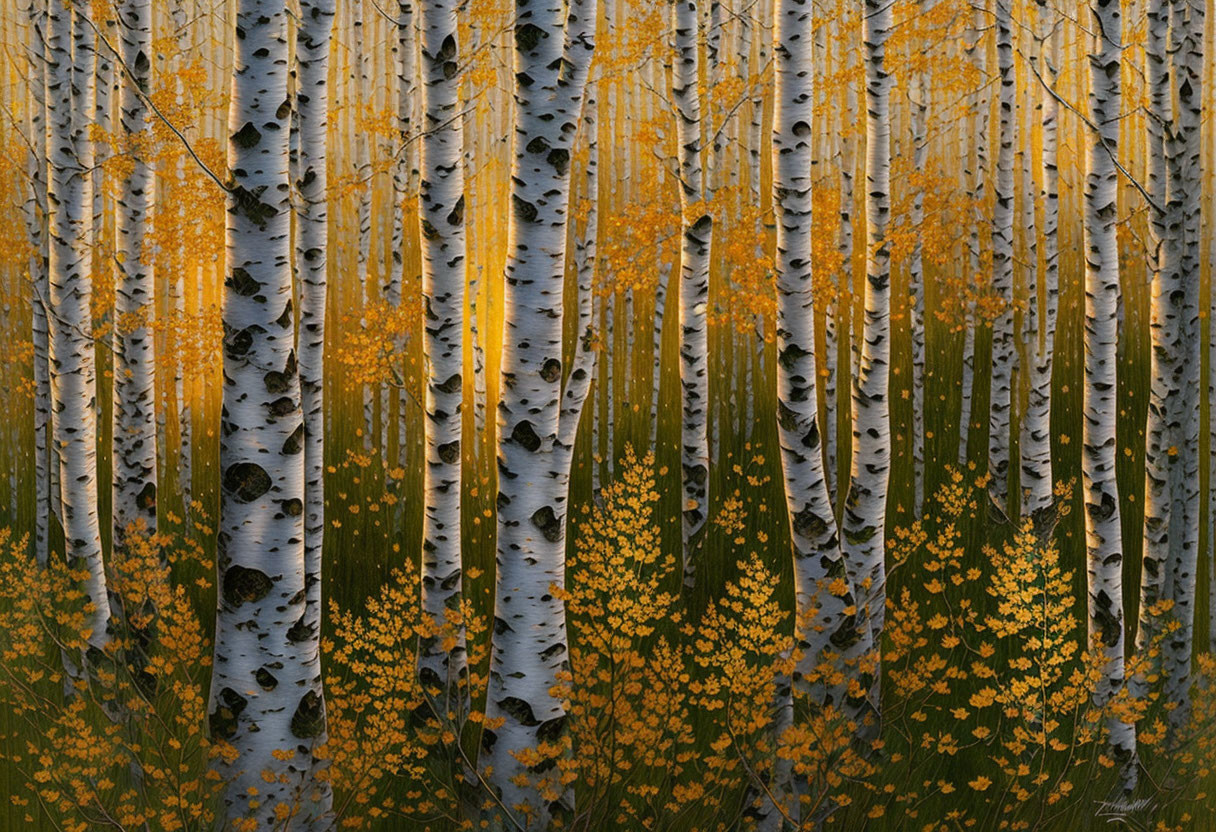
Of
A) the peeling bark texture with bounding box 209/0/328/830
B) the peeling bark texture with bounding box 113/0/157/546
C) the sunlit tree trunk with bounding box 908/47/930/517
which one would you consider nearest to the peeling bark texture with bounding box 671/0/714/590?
the sunlit tree trunk with bounding box 908/47/930/517

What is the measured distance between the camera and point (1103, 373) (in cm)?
630

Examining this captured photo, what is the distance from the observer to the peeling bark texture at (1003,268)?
939 cm

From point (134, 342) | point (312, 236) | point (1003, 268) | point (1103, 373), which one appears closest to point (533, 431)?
point (312, 236)

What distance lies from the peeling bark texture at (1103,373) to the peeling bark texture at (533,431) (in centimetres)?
321

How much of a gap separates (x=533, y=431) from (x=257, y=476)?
1.30 meters

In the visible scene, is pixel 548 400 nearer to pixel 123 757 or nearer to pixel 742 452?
pixel 123 757

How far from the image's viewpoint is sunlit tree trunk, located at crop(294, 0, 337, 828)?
19.9 feet

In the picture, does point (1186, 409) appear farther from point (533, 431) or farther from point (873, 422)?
point (533, 431)

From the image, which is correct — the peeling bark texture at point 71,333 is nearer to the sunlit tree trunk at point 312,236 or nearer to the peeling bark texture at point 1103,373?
the sunlit tree trunk at point 312,236

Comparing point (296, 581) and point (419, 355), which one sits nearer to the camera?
point (296, 581)

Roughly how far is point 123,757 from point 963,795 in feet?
14.3

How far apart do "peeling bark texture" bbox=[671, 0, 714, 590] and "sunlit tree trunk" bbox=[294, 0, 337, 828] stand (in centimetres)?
284

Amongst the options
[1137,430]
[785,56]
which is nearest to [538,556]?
[785,56]

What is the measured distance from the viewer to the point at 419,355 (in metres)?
12.8
